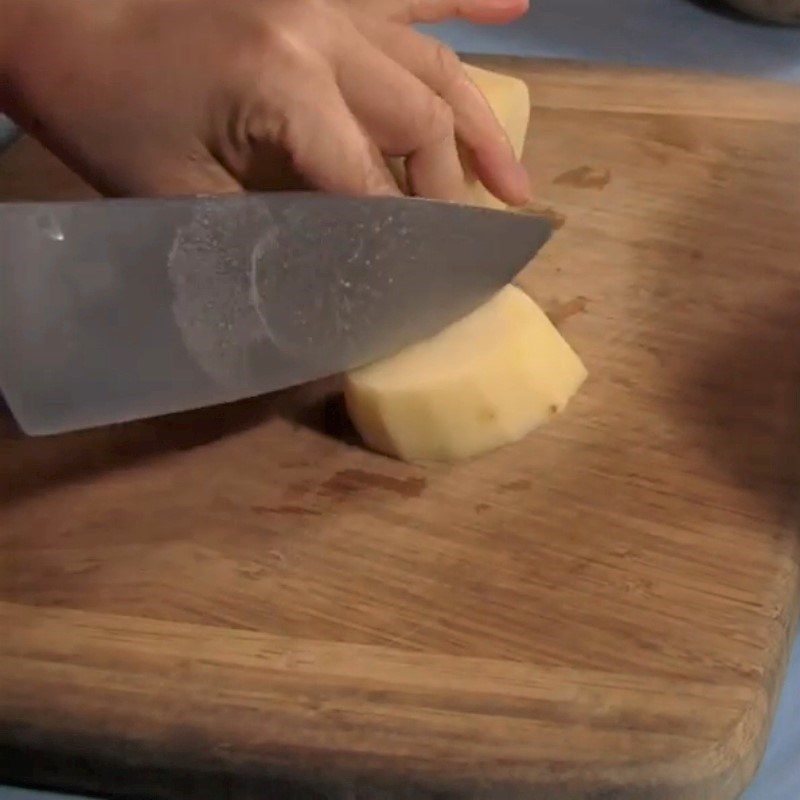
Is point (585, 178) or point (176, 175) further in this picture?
point (585, 178)

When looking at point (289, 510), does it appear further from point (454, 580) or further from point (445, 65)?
point (445, 65)

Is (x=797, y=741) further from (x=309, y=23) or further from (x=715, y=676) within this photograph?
(x=309, y=23)

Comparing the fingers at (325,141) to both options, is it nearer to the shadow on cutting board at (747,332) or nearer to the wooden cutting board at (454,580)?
the wooden cutting board at (454,580)

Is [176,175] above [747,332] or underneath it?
above

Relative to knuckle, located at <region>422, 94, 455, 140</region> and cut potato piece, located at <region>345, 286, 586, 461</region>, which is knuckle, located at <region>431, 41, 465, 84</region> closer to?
knuckle, located at <region>422, 94, 455, 140</region>

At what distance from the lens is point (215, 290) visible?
0.73 m

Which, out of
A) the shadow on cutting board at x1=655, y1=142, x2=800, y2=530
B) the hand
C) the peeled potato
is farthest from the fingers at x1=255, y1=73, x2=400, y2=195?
the shadow on cutting board at x1=655, y1=142, x2=800, y2=530

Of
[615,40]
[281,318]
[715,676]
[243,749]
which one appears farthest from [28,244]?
[615,40]

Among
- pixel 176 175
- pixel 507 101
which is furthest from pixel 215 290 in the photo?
pixel 507 101

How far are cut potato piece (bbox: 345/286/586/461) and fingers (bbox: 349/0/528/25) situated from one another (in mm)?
251

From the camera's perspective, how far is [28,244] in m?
0.65

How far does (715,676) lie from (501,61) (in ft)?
2.18

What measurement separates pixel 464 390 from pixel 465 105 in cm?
21

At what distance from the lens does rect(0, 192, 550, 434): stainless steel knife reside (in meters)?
0.67
